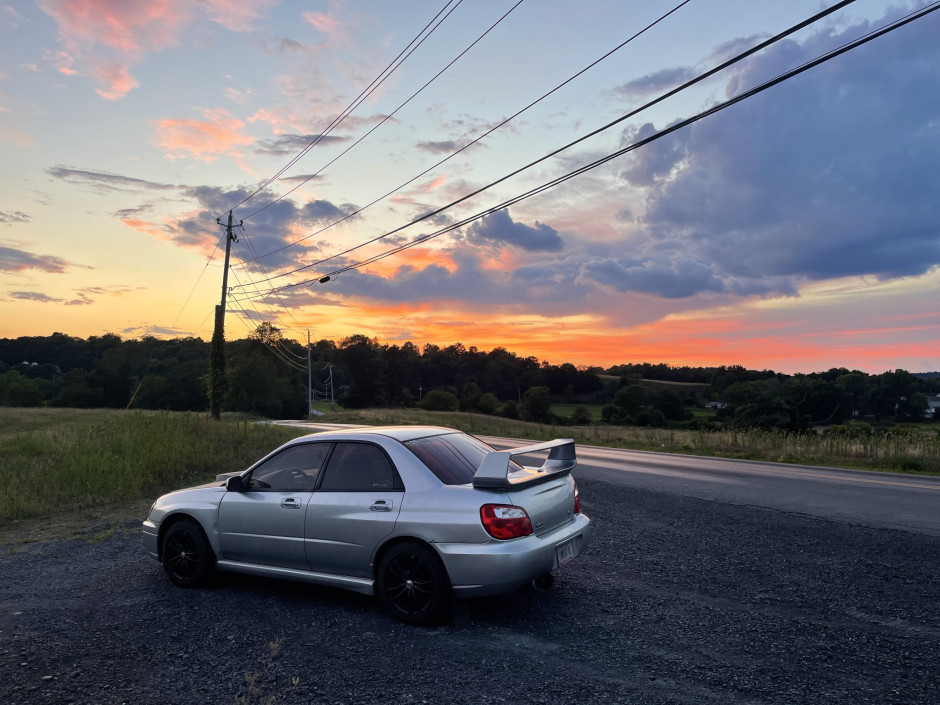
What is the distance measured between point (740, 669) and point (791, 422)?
55.6 meters

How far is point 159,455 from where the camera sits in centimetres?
1486

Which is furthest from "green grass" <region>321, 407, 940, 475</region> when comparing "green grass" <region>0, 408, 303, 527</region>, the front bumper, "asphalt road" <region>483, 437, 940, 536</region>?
the front bumper

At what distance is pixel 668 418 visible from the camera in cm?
7425

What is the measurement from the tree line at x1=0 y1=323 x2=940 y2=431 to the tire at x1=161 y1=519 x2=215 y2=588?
5105 centimetres

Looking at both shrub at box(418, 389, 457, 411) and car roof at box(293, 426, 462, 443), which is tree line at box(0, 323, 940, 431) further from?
car roof at box(293, 426, 462, 443)

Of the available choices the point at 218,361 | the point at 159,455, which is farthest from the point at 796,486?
the point at 218,361

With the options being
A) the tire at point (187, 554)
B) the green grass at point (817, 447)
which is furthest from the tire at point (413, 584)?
the green grass at point (817, 447)

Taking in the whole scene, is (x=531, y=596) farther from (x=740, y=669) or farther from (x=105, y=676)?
(x=105, y=676)

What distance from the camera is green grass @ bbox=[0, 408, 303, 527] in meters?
12.3

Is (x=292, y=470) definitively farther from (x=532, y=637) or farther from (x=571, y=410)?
(x=571, y=410)

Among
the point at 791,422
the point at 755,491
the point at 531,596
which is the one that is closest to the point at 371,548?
the point at 531,596

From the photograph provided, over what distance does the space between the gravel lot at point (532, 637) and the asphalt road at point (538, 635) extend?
0.02 meters

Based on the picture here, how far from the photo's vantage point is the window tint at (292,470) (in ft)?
19.7

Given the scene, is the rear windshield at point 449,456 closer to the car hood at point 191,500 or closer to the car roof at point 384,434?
the car roof at point 384,434
